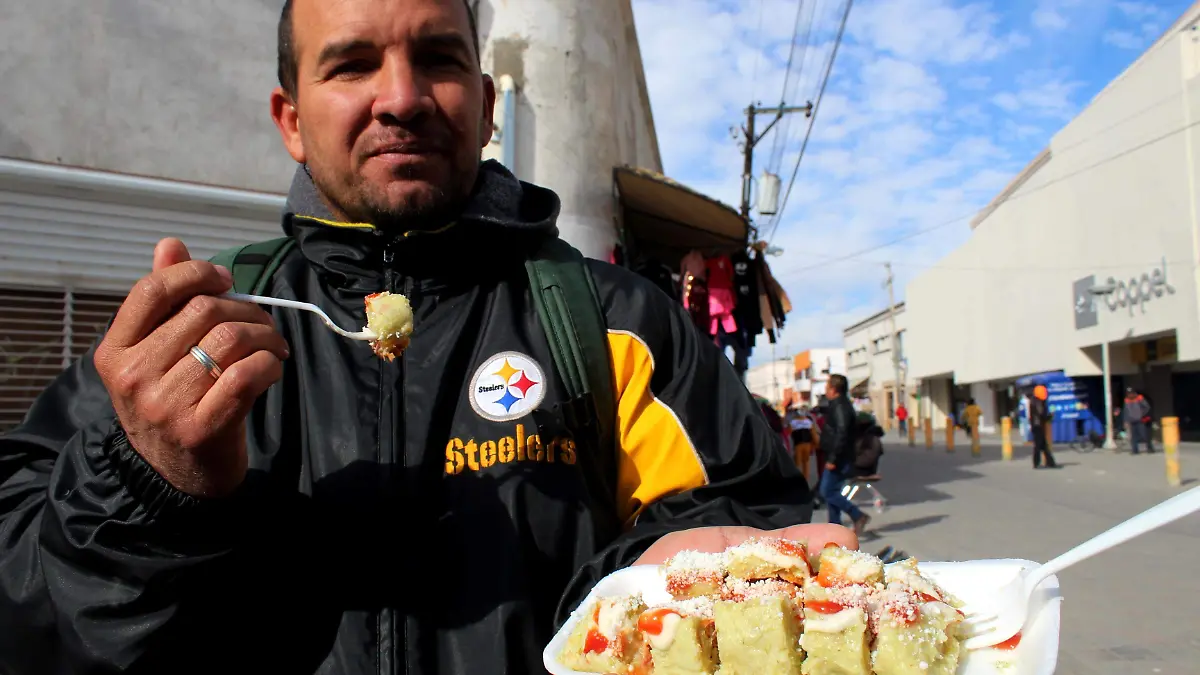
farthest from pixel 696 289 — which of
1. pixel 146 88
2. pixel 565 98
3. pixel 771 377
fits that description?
pixel 771 377

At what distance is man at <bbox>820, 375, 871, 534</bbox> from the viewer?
9.63m

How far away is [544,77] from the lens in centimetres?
723

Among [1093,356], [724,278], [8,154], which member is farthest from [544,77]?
[1093,356]

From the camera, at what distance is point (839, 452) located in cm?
Result: 973

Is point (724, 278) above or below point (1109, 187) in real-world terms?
below

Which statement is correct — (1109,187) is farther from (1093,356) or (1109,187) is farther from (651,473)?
(651,473)

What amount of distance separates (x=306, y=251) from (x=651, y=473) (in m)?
0.99

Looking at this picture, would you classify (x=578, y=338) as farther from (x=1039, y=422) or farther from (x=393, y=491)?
(x=1039, y=422)

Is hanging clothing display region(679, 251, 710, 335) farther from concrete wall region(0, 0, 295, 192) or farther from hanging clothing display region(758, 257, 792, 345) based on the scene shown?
concrete wall region(0, 0, 295, 192)

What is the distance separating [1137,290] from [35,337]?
3018 centimetres

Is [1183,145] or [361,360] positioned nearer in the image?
[361,360]

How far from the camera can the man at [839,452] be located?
31.6 feet

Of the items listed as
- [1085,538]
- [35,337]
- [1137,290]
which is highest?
[1137,290]

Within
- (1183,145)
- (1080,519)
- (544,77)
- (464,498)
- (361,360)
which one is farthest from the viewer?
(1183,145)
